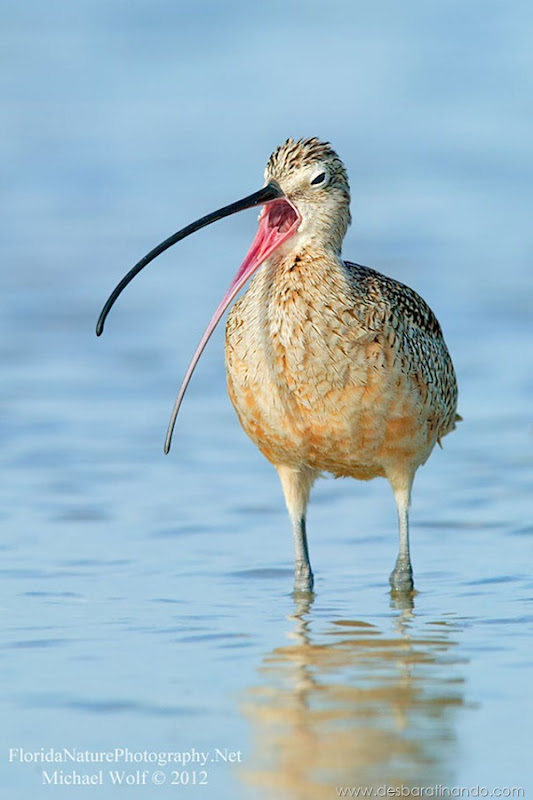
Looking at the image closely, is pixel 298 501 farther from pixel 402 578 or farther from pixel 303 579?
pixel 402 578

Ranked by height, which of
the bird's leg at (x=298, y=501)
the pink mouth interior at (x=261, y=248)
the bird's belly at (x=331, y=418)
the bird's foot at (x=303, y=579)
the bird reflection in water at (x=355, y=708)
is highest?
the pink mouth interior at (x=261, y=248)

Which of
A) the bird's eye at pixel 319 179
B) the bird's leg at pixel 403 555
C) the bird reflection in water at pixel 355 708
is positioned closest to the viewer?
the bird reflection in water at pixel 355 708

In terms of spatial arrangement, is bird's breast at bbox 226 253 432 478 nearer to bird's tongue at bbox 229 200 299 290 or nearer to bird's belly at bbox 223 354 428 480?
bird's belly at bbox 223 354 428 480

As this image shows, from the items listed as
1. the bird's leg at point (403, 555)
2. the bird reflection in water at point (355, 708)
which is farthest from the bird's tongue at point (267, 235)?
the bird reflection in water at point (355, 708)

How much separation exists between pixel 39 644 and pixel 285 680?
103cm

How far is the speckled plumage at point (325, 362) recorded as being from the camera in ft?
25.4

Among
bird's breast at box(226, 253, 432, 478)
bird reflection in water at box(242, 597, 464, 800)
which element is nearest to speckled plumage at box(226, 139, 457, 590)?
bird's breast at box(226, 253, 432, 478)

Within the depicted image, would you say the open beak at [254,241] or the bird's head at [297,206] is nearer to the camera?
the open beak at [254,241]

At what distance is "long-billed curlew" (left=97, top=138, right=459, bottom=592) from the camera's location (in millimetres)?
7738

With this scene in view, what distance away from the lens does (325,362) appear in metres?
7.72

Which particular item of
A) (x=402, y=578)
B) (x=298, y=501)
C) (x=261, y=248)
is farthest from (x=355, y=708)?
(x=261, y=248)

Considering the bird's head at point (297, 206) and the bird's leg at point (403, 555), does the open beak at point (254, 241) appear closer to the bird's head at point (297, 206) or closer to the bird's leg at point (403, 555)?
the bird's head at point (297, 206)

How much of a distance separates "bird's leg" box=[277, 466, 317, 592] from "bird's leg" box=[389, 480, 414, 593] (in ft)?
1.25

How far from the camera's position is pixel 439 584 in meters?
8.00
